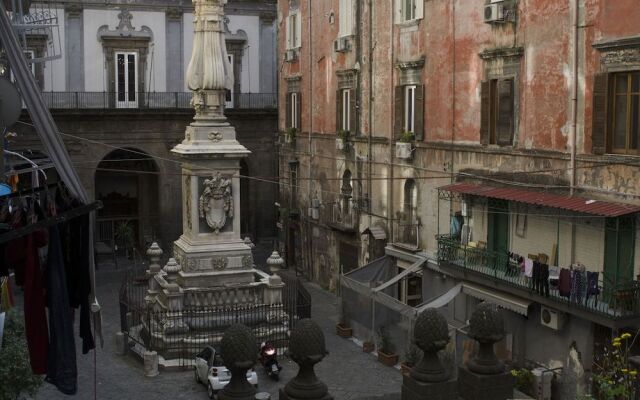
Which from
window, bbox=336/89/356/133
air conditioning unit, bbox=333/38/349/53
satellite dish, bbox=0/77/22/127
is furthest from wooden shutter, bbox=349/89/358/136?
satellite dish, bbox=0/77/22/127

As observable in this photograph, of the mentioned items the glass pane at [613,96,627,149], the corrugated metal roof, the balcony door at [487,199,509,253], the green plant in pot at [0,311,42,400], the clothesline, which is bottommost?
the green plant in pot at [0,311,42,400]

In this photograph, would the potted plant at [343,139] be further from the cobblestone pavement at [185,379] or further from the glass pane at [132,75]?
the glass pane at [132,75]

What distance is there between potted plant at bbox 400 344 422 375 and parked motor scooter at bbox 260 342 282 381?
2.76 metres

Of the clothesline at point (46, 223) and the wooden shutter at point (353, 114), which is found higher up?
the wooden shutter at point (353, 114)

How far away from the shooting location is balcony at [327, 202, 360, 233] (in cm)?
2867

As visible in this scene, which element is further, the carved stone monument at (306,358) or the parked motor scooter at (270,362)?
the parked motor scooter at (270,362)

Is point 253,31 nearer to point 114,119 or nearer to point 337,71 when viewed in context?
point 114,119

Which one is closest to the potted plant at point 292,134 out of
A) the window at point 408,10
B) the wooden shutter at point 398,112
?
the wooden shutter at point 398,112

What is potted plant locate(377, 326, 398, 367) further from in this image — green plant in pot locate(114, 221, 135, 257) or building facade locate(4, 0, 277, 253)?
green plant in pot locate(114, 221, 135, 257)

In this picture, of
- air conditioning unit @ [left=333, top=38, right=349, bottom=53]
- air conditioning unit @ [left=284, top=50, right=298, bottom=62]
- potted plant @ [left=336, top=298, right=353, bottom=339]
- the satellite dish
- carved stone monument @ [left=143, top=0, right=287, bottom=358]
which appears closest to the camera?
the satellite dish

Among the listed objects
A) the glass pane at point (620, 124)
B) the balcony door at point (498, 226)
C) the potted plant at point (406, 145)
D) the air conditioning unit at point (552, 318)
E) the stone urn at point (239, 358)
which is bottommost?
the air conditioning unit at point (552, 318)

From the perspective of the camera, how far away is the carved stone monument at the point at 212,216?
22297 millimetres

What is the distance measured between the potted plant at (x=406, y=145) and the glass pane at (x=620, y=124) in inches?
305

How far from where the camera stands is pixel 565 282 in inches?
697
